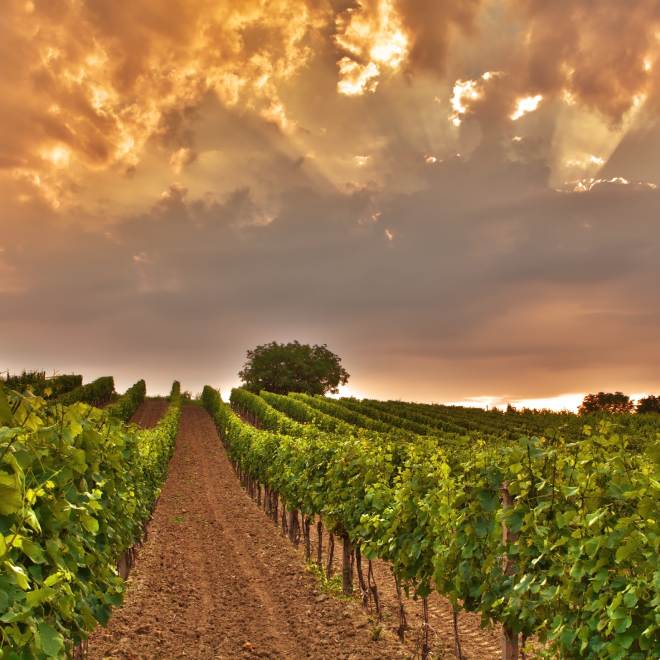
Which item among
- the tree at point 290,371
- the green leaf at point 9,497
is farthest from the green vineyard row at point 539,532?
the tree at point 290,371

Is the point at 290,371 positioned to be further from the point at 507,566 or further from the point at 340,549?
the point at 507,566

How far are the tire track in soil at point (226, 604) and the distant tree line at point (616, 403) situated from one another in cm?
5777

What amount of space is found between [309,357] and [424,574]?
91252 mm

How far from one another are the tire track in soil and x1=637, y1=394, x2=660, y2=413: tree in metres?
57.6

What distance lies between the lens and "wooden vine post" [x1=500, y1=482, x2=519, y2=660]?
782cm

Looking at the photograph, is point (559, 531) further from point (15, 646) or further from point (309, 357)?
point (309, 357)

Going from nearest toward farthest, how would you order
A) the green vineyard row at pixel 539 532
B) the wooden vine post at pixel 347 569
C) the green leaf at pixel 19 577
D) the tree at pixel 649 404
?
the green leaf at pixel 19 577, the green vineyard row at pixel 539 532, the wooden vine post at pixel 347 569, the tree at pixel 649 404

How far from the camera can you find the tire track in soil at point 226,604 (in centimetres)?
1124

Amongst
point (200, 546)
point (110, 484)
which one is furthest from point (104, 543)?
point (200, 546)

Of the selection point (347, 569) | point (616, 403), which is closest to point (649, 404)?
point (616, 403)

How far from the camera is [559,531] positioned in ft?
22.5

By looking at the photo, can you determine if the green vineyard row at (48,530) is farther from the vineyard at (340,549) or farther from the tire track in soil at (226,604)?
the tire track in soil at (226,604)

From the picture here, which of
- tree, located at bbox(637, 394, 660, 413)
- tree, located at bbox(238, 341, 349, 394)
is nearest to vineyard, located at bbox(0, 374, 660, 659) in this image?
tree, located at bbox(637, 394, 660, 413)

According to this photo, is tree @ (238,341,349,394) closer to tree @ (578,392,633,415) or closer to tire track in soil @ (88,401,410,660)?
tree @ (578,392,633,415)
